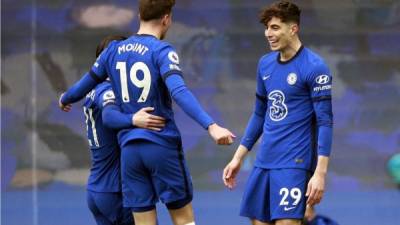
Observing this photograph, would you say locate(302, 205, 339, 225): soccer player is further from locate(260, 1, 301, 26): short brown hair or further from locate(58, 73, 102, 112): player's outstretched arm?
locate(58, 73, 102, 112): player's outstretched arm

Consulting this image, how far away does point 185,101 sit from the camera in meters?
5.97

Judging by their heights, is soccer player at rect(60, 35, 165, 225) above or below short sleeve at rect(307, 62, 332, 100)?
below

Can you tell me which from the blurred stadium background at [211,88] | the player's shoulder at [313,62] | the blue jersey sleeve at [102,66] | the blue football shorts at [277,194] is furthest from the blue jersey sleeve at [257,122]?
the blurred stadium background at [211,88]

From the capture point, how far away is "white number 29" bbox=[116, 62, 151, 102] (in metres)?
6.15

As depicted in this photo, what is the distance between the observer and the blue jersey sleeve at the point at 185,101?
593cm

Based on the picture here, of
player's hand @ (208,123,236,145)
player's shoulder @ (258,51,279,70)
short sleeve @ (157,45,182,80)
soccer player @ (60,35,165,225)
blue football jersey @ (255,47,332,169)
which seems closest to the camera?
player's hand @ (208,123,236,145)

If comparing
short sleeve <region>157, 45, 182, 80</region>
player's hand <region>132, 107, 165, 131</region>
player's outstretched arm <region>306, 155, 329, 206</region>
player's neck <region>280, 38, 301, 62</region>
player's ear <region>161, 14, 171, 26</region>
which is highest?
player's ear <region>161, 14, 171, 26</region>

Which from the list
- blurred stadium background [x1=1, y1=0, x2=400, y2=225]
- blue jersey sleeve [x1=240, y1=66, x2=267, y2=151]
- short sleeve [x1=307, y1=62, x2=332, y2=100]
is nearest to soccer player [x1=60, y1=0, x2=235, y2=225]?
blue jersey sleeve [x1=240, y1=66, x2=267, y2=151]

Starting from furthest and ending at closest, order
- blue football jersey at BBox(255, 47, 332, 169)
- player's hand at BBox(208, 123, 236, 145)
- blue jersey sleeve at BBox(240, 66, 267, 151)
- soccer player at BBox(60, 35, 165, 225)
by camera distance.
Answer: soccer player at BBox(60, 35, 165, 225)
blue jersey sleeve at BBox(240, 66, 267, 151)
blue football jersey at BBox(255, 47, 332, 169)
player's hand at BBox(208, 123, 236, 145)

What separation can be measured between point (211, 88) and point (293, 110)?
3050mm

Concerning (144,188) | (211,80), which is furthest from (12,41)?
(144,188)

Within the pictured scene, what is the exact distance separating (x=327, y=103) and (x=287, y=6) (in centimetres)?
63

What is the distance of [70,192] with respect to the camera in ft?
30.9

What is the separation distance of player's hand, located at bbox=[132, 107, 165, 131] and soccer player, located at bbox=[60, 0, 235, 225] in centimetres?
4
